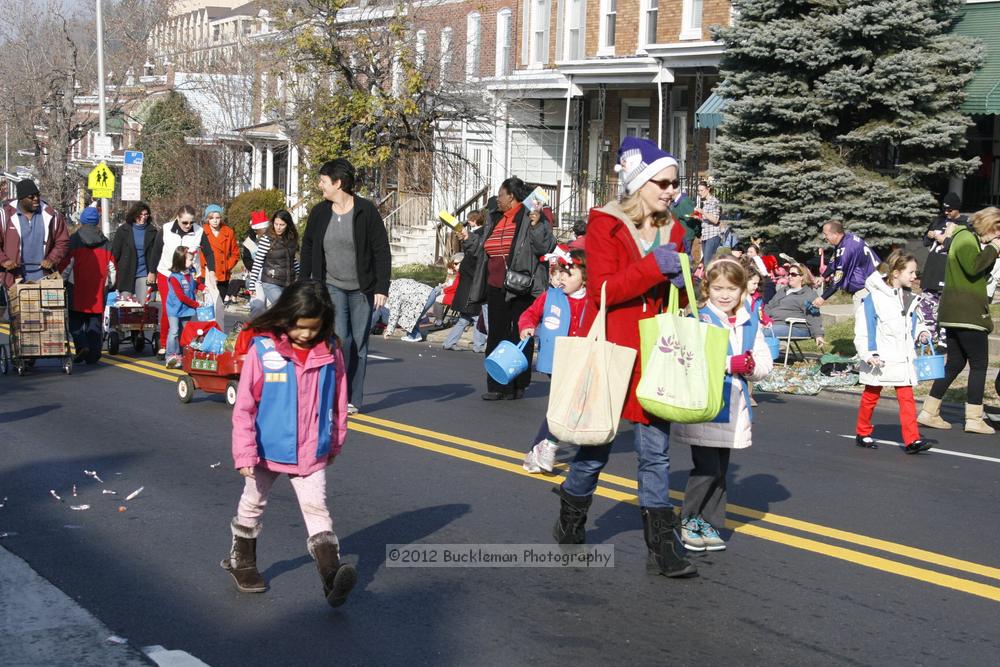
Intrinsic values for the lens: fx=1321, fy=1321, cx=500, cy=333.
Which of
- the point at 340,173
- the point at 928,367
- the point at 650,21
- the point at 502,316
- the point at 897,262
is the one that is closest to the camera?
the point at 897,262

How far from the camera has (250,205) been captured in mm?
41719

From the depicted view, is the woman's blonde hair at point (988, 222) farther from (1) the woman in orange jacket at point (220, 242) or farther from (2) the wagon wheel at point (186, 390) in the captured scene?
(1) the woman in orange jacket at point (220, 242)

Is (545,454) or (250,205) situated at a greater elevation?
(250,205)

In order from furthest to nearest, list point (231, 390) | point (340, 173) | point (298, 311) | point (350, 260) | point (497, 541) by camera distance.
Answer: point (231, 390) < point (350, 260) < point (340, 173) < point (497, 541) < point (298, 311)

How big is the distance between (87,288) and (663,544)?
1036 centimetres

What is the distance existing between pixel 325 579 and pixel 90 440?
5.01m

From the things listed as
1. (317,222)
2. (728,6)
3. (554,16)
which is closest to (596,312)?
(317,222)

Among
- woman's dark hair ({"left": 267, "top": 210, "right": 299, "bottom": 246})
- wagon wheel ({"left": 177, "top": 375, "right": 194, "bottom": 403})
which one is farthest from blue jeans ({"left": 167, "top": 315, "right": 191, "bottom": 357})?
wagon wheel ({"left": 177, "top": 375, "right": 194, "bottom": 403})

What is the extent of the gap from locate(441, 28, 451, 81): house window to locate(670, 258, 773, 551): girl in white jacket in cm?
2392

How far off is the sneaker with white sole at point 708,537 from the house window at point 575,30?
90.2 feet

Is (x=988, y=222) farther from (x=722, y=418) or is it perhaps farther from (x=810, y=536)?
(x=722, y=418)

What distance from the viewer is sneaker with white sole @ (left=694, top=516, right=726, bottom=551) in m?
6.73

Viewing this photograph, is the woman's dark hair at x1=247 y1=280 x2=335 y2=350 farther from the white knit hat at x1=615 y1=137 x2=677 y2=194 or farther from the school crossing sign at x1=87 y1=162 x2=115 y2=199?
the school crossing sign at x1=87 y1=162 x2=115 y2=199

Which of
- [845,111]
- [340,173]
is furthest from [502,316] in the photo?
[845,111]
